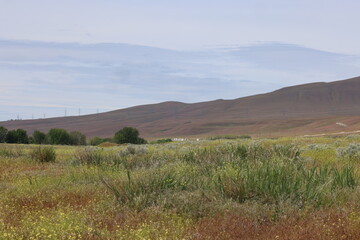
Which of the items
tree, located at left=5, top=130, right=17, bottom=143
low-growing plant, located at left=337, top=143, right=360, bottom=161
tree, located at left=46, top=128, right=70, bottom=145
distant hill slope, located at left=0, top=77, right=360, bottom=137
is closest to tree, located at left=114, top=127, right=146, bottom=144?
tree, located at left=46, top=128, right=70, bottom=145

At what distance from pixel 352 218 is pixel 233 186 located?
2.61 metres

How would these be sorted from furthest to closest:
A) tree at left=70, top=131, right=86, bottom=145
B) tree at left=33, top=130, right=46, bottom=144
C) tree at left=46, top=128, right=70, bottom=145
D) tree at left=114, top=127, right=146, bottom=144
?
tree at left=70, top=131, right=86, bottom=145 → tree at left=114, top=127, right=146, bottom=144 → tree at left=33, top=130, right=46, bottom=144 → tree at left=46, top=128, right=70, bottom=145

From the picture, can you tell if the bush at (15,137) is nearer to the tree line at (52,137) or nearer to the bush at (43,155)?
the tree line at (52,137)

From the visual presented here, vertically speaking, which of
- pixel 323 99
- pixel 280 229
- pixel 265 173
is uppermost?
pixel 323 99

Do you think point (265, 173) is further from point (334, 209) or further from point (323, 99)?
point (323, 99)

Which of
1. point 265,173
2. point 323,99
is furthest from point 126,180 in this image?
point 323,99

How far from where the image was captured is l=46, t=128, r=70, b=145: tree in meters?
56.2

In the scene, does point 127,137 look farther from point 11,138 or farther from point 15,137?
point 11,138

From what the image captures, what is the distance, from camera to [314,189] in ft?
30.9

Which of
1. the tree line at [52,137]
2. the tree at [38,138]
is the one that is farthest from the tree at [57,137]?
the tree at [38,138]

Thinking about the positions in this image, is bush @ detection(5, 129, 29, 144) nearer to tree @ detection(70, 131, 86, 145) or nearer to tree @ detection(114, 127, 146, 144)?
tree @ detection(70, 131, 86, 145)

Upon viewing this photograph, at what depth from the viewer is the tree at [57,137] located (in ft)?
184

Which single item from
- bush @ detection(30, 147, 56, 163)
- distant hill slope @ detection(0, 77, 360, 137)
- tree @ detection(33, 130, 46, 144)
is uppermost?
distant hill slope @ detection(0, 77, 360, 137)

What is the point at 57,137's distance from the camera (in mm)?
56656
